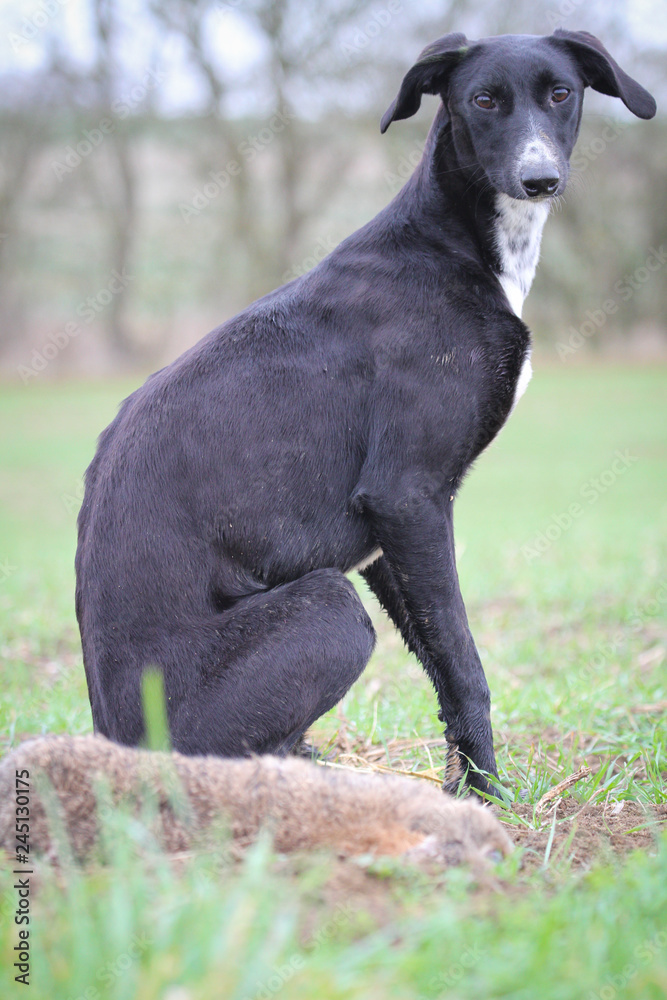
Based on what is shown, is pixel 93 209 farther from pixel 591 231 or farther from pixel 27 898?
pixel 27 898

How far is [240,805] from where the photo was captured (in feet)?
6.04

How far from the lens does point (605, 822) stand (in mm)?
2314

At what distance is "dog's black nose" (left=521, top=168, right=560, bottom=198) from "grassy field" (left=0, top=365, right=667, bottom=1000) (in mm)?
1724

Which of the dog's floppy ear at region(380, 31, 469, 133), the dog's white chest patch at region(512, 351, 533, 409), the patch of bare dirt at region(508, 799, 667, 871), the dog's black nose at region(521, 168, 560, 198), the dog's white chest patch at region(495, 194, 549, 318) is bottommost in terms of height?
the patch of bare dirt at region(508, 799, 667, 871)

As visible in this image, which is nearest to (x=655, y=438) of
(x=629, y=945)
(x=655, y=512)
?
(x=655, y=512)

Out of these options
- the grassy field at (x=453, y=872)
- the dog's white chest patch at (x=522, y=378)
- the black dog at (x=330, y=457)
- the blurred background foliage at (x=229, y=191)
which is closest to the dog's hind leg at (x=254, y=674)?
the black dog at (x=330, y=457)

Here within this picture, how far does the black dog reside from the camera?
2.32 meters

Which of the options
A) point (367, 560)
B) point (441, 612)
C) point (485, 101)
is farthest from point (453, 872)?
point (485, 101)

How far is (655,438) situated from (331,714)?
55.9 feet

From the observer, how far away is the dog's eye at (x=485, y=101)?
2738mm

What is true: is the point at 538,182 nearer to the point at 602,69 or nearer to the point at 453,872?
the point at 602,69

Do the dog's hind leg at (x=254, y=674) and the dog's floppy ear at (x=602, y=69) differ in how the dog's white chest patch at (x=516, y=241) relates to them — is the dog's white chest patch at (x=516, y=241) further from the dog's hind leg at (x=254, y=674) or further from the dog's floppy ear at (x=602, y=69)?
the dog's hind leg at (x=254, y=674)

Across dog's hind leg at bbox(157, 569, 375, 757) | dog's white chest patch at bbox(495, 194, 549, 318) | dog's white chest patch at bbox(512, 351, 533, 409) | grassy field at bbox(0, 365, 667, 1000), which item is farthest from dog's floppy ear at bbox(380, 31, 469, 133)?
grassy field at bbox(0, 365, 667, 1000)

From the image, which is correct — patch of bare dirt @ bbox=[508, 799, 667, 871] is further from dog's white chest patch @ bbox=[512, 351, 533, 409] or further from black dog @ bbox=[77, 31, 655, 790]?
dog's white chest patch @ bbox=[512, 351, 533, 409]
